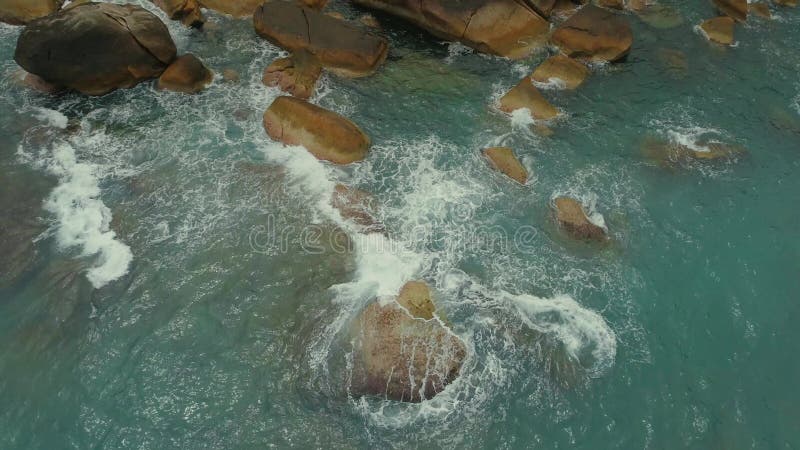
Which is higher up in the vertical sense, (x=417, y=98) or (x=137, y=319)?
(x=417, y=98)

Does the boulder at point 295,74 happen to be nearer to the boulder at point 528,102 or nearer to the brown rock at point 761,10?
the boulder at point 528,102

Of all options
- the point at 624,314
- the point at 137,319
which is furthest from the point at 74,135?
the point at 624,314

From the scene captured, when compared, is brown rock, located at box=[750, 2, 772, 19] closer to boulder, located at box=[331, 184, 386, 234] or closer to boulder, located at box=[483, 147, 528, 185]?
boulder, located at box=[483, 147, 528, 185]

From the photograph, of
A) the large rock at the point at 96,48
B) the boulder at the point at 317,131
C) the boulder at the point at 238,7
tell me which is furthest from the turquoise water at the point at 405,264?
the boulder at the point at 238,7

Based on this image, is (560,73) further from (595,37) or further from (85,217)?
(85,217)

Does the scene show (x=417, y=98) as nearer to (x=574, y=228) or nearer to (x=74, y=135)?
(x=574, y=228)

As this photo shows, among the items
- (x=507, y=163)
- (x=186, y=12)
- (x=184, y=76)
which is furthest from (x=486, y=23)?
(x=186, y=12)
